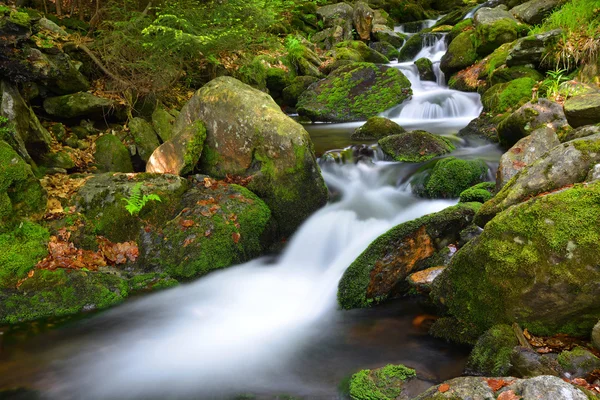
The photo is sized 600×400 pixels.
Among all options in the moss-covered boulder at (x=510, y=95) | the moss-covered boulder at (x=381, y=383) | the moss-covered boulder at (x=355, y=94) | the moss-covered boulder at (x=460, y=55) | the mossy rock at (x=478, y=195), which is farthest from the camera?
the moss-covered boulder at (x=460, y=55)

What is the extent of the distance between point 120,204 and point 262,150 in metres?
2.28

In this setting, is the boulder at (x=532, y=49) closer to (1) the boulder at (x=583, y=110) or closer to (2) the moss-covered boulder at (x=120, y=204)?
(1) the boulder at (x=583, y=110)

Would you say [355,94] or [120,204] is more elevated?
[355,94]

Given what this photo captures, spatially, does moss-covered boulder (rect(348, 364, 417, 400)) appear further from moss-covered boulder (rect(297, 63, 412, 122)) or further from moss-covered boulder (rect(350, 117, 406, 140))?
moss-covered boulder (rect(297, 63, 412, 122))

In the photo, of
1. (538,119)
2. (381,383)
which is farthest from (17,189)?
(538,119)

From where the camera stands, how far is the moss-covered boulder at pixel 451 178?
6871 millimetres

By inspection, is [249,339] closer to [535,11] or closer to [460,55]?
[460,55]

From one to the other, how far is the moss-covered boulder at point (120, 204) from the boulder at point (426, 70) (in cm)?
1099

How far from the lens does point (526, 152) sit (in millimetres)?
6125

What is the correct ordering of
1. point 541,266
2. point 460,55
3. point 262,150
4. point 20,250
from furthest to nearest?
point 460,55 < point 262,150 < point 20,250 < point 541,266

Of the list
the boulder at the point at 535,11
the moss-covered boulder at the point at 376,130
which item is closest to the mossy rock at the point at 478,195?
the moss-covered boulder at the point at 376,130

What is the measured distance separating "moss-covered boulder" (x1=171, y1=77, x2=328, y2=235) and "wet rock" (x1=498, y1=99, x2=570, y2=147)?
3.68 metres

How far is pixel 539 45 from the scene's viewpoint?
385 inches

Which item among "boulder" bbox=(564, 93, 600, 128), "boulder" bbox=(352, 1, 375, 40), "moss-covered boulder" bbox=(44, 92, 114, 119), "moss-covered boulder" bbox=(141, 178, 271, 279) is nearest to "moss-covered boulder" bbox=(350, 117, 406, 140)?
"boulder" bbox=(564, 93, 600, 128)
